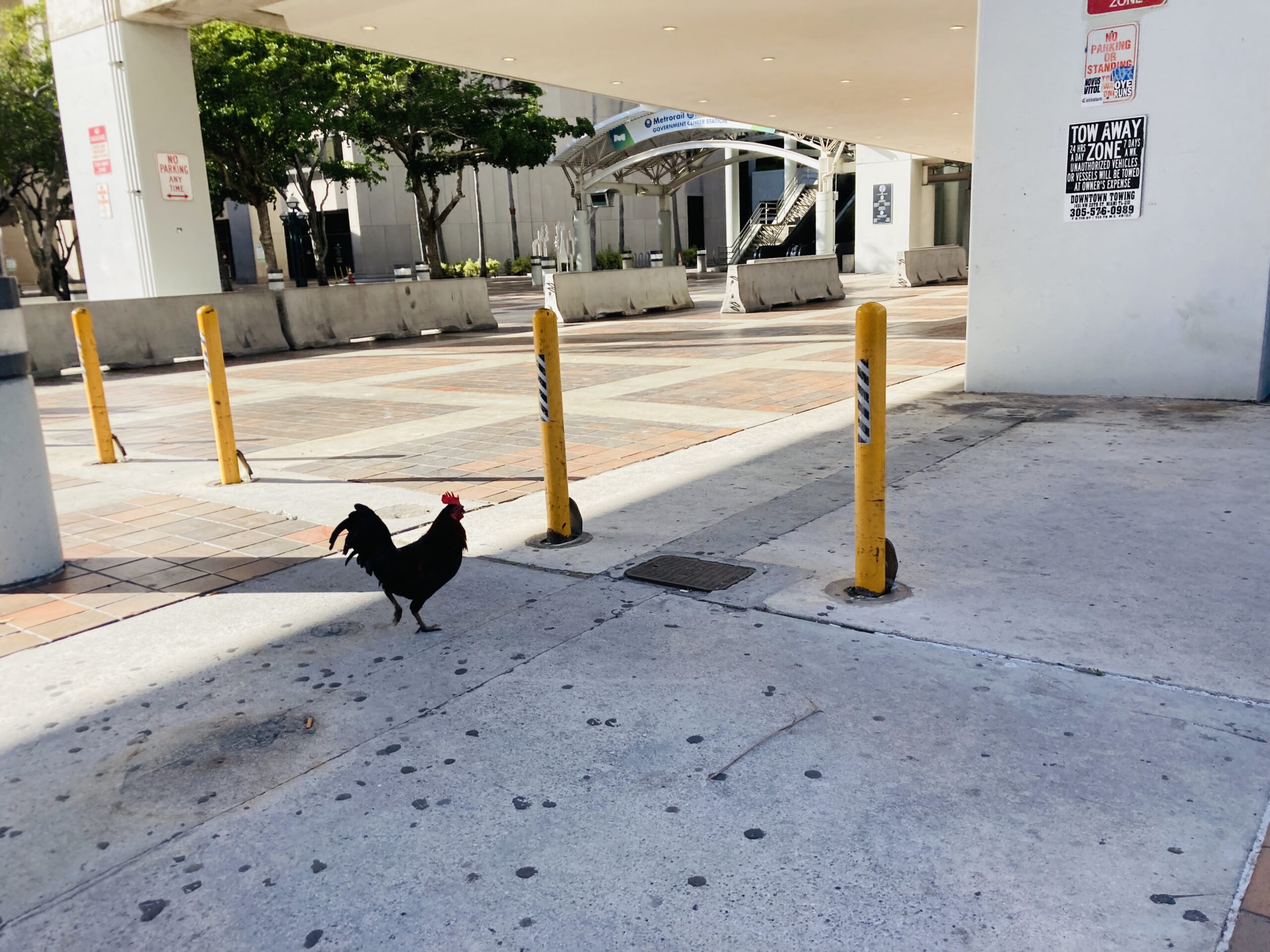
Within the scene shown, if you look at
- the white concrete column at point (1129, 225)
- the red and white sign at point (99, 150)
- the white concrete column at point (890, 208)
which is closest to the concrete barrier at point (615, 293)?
the red and white sign at point (99, 150)

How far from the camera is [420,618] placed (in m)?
4.27

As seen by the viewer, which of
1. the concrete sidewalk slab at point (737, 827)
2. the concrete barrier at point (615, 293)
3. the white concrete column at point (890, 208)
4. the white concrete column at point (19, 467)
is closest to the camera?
the concrete sidewalk slab at point (737, 827)

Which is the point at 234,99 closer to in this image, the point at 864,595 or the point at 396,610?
the point at 396,610

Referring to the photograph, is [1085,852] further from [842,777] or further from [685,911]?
[685,911]

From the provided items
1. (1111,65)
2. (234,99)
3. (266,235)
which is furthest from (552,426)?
(266,235)

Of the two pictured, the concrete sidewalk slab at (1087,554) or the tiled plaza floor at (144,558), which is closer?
the concrete sidewalk slab at (1087,554)

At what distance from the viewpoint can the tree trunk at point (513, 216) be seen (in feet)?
167

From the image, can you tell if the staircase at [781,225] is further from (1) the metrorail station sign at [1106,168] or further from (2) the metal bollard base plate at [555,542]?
(2) the metal bollard base plate at [555,542]

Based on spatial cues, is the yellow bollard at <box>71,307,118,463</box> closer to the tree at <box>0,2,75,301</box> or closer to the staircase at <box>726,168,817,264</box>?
the tree at <box>0,2,75,301</box>

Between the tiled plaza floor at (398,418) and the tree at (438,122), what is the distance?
969 centimetres

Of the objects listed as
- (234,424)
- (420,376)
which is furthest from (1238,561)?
(420,376)

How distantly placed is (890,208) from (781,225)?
777 cm

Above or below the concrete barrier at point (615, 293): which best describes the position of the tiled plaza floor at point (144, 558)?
below

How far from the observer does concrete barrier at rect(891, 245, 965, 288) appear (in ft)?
88.2
